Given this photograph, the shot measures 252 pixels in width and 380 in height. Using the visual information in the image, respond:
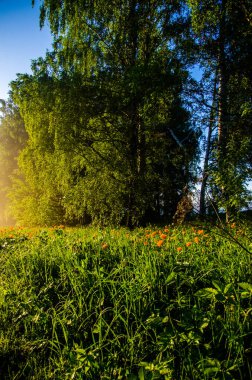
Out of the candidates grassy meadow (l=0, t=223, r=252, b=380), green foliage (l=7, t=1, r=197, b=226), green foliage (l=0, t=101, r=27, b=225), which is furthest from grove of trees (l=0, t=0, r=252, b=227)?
green foliage (l=0, t=101, r=27, b=225)

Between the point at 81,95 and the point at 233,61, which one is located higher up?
the point at 233,61

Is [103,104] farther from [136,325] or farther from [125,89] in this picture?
[136,325]

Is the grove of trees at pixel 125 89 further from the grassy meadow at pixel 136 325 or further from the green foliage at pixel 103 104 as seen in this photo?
the grassy meadow at pixel 136 325

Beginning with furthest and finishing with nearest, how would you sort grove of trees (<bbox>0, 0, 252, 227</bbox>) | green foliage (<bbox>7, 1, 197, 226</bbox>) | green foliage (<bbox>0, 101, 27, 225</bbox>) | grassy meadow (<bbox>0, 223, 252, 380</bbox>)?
1. green foliage (<bbox>0, 101, 27, 225</bbox>)
2. green foliage (<bbox>7, 1, 197, 226</bbox>)
3. grove of trees (<bbox>0, 0, 252, 227</bbox>)
4. grassy meadow (<bbox>0, 223, 252, 380</bbox>)

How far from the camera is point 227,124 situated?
8398 mm

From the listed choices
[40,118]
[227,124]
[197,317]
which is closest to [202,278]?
[197,317]

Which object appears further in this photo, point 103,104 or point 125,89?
point 103,104

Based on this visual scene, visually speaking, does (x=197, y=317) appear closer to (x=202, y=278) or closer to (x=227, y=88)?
(x=202, y=278)

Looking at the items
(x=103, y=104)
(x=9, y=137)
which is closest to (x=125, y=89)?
(x=103, y=104)

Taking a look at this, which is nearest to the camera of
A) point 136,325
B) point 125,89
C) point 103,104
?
point 136,325

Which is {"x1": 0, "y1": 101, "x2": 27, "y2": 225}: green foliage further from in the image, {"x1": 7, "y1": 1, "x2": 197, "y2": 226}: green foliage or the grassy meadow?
the grassy meadow

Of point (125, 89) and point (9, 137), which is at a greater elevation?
point (9, 137)

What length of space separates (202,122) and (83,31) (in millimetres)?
6058

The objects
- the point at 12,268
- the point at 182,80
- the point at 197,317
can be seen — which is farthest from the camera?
the point at 182,80
